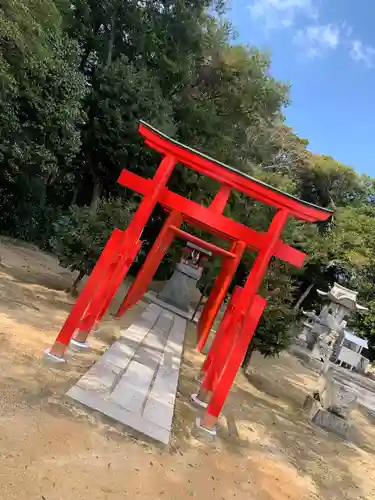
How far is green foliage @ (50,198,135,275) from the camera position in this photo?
9.13m

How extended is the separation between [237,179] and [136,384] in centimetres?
265

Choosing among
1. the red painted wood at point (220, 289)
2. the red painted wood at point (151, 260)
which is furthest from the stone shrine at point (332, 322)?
the red painted wood at point (151, 260)

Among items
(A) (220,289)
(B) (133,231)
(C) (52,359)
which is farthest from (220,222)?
(A) (220,289)

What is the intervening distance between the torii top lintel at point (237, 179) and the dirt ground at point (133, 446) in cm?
271

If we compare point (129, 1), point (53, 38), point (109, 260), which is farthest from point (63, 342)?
point (129, 1)

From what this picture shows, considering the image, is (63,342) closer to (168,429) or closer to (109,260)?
(109,260)

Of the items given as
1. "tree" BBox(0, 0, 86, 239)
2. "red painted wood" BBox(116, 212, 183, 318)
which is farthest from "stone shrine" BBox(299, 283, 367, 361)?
"tree" BBox(0, 0, 86, 239)

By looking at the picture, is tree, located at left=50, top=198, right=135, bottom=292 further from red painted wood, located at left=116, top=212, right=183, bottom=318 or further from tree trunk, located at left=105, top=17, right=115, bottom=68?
tree trunk, located at left=105, top=17, right=115, bottom=68

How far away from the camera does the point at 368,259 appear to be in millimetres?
21609

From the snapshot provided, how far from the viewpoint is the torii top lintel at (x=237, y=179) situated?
5.32 m

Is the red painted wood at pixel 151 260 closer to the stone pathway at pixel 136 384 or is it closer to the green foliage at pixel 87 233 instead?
the green foliage at pixel 87 233

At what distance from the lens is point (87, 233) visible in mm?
→ 9250

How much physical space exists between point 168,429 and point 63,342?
1.58m

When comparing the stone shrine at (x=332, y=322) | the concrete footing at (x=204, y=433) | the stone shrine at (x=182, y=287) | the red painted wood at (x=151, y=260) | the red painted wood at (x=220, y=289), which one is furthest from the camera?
the stone shrine at (x=332, y=322)
